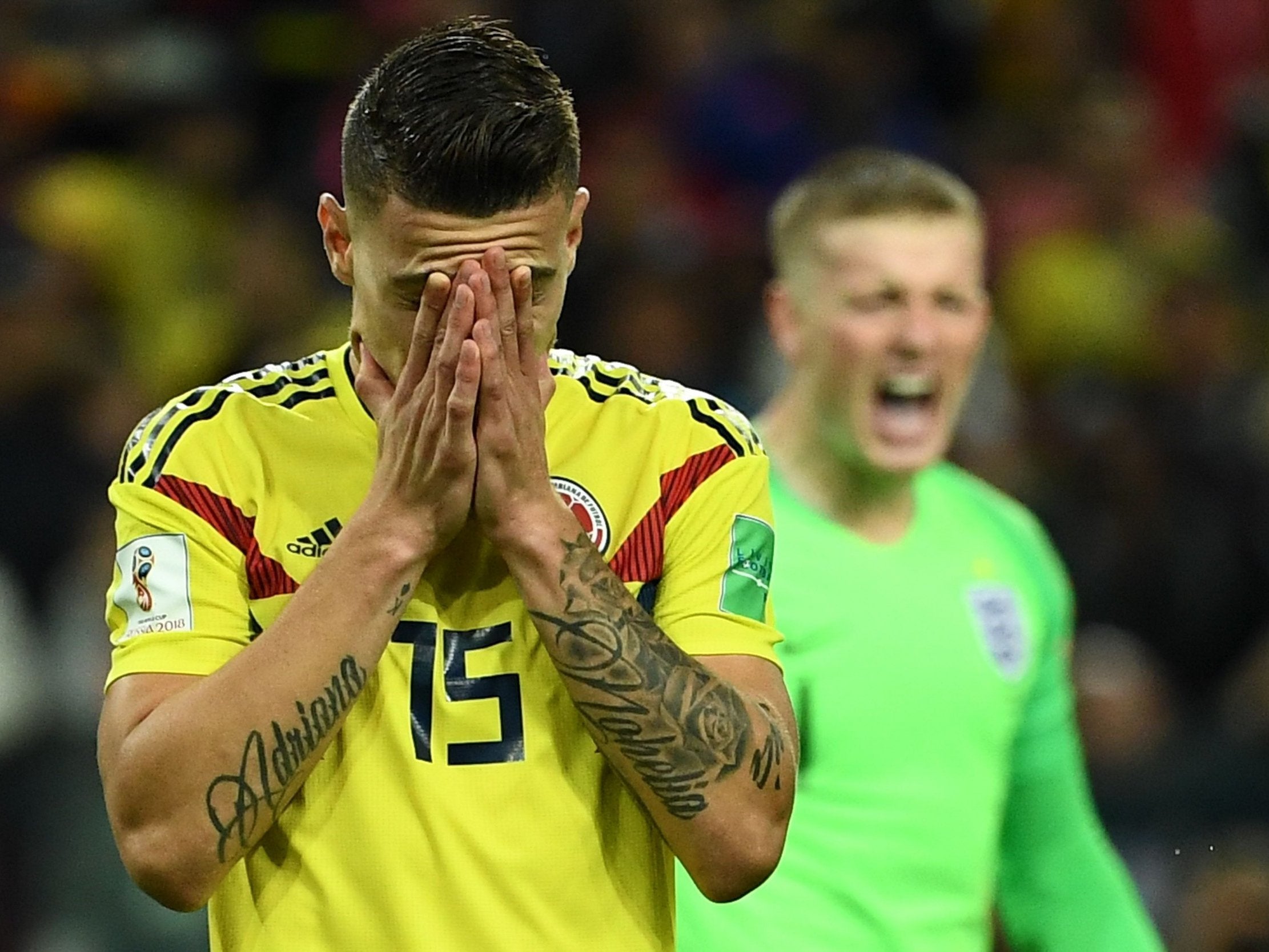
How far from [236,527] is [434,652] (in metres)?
0.28

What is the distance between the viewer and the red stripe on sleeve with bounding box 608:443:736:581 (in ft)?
8.70

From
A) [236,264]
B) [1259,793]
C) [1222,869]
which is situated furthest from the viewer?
[236,264]

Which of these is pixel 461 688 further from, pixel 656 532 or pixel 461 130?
pixel 461 130

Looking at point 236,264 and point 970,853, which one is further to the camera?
point 236,264

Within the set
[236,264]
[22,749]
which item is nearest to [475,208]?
[22,749]

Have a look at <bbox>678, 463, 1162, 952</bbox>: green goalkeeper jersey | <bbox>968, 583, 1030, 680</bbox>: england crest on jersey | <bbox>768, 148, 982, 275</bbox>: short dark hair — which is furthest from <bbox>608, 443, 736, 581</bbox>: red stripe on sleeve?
<bbox>768, 148, 982, 275</bbox>: short dark hair

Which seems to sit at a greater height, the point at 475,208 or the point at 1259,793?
the point at 475,208

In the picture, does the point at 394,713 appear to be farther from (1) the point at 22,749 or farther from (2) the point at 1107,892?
(1) the point at 22,749

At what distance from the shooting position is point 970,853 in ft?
12.7

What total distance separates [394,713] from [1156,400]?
562cm

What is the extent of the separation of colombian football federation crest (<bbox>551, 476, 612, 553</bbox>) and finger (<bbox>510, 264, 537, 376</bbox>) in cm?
20

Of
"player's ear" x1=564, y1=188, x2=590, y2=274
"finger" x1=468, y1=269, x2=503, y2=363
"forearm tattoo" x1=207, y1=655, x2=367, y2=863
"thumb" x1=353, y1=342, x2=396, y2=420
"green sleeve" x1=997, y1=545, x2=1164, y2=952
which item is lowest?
"green sleeve" x1=997, y1=545, x2=1164, y2=952

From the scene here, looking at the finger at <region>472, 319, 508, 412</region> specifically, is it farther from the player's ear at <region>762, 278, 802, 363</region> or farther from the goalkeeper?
the player's ear at <region>762, 278, 802, 363</region>

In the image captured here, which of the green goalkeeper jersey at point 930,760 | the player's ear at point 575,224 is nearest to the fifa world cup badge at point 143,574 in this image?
the player's ear at point 575,224
